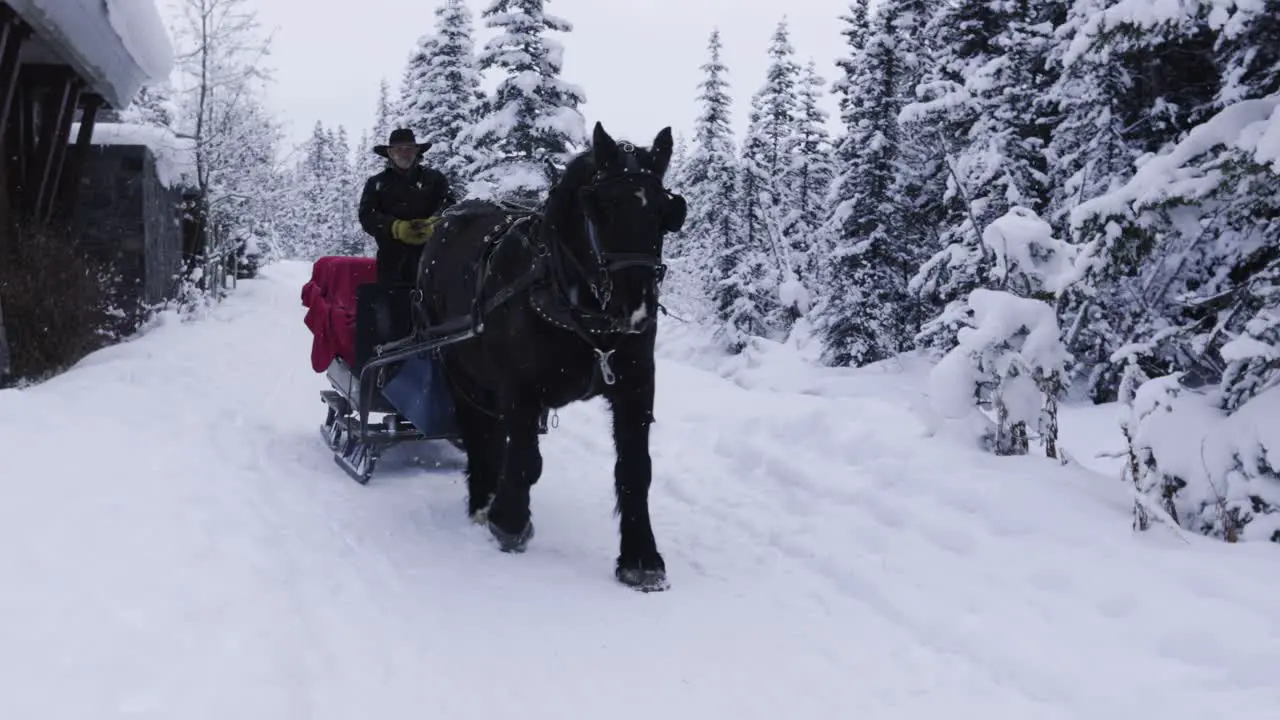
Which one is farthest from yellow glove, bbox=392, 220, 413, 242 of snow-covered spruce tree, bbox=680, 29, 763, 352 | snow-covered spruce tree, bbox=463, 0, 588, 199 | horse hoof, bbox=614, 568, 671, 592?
snow-covered spruce tree, bbox=680, 29, 763, 352

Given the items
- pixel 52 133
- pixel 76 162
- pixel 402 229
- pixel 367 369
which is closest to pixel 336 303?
pixel 367 369

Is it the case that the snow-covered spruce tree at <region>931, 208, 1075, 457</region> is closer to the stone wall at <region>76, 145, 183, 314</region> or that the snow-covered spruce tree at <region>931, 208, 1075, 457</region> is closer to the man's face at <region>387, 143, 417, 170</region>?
the man's face at <region>387, 143, 417, 170</region>

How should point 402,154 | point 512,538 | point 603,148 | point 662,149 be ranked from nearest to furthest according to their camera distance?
point 603,148
point 662,149
point 512,538
point 402,154

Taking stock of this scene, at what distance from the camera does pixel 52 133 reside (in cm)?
1198

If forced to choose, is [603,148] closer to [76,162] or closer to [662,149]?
[662,149]

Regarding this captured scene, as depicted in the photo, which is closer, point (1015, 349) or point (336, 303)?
point (1015, 349)

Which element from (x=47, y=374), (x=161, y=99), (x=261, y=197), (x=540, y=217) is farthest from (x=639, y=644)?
(x=261, y=197)

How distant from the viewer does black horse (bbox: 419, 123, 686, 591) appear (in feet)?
14.3

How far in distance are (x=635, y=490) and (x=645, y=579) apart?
18.7 inches

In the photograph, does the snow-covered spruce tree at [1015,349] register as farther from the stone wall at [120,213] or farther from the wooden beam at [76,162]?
the wooden beam at [76,162]

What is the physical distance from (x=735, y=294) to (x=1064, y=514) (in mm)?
22876

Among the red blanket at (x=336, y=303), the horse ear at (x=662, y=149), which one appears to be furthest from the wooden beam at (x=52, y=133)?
the horse ear at (x=662, y=149)

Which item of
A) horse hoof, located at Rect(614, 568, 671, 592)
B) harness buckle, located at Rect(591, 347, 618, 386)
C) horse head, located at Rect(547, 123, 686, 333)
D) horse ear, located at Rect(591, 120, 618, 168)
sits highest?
horse ear, located at Rect(591, 120, 618, 168)

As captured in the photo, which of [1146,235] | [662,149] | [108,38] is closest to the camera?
[662,149]
